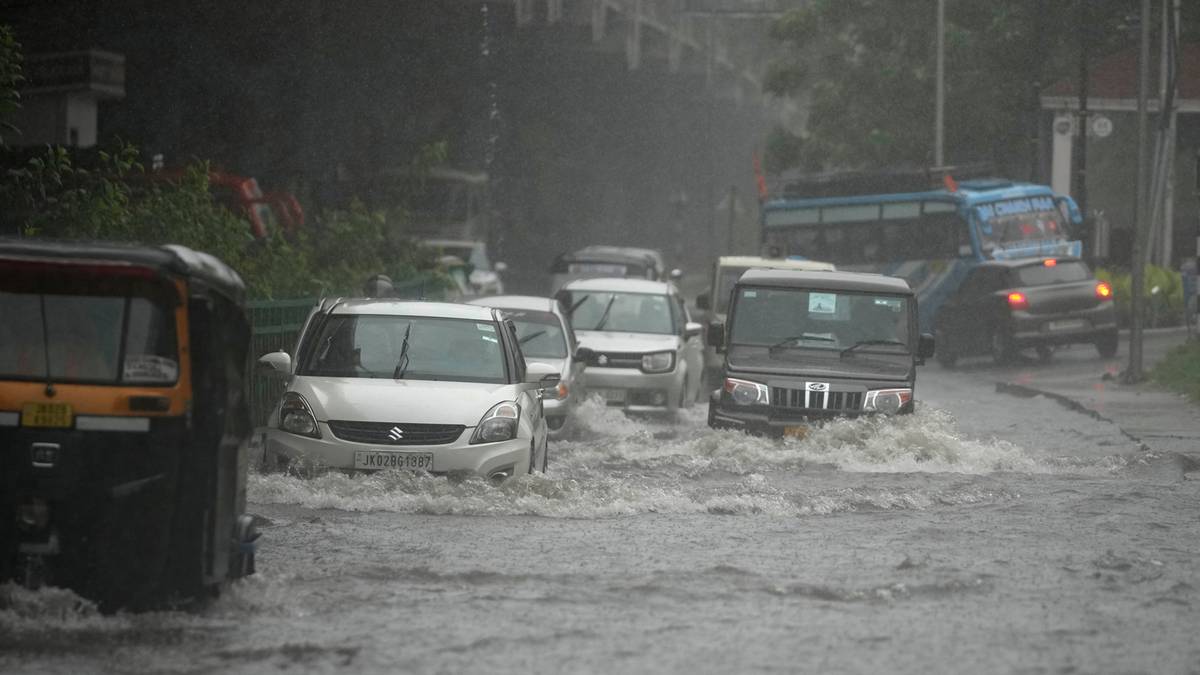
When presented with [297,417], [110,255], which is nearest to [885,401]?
[297,417]

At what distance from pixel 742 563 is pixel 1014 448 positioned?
24.2 feet

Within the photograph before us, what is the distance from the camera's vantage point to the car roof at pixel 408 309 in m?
14.1

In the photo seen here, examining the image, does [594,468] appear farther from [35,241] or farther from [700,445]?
[35,241]

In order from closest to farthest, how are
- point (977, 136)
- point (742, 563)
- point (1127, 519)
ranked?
point (742, 563), point (1127, 519), point (977, 136)

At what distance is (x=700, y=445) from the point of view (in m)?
16.8

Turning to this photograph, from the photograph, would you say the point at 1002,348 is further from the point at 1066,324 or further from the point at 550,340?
the point at 550,340

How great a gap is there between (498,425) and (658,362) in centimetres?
918

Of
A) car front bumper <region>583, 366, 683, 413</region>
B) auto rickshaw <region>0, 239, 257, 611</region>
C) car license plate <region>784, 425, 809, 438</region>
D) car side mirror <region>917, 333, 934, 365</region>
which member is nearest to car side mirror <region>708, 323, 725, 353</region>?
car license plate <region>784, 425, 809, 438</region>

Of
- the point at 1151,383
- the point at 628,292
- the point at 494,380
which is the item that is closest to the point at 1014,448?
the point at 494,380

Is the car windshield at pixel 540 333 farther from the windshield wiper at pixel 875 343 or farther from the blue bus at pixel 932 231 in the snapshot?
the blue bus at pixel 932 231

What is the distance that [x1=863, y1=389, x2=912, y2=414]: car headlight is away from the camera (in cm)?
1680

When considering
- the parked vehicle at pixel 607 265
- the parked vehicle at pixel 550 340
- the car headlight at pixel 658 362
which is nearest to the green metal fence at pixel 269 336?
the parked vehicle at pixel 550 340

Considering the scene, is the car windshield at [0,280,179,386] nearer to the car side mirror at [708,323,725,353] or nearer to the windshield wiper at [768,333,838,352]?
the car side mirror at [708,323,725,353]

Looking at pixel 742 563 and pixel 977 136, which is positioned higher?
pixel 977 136
